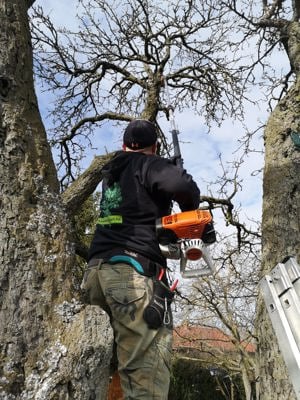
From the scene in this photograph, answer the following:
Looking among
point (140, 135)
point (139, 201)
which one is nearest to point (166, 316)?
point (139, 201)

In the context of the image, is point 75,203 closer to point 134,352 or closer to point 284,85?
point 134,352

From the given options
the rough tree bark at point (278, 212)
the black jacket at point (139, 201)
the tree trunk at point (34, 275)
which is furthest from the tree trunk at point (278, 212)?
the tree trunk at point (34, 275)

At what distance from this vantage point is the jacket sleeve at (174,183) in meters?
2.30

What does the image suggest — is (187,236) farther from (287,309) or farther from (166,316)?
(287,309)

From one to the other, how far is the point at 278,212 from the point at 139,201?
200 cm

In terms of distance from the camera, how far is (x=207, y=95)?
24.8 feet

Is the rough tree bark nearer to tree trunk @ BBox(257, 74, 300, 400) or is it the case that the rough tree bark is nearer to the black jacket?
tree trunk @ BBox(257, 74, 300, 400)

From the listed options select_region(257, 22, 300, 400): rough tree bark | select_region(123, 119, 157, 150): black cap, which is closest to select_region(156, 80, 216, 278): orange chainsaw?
select_region(123, 119, 157, 150): black cap

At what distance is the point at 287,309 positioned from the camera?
1550 millimetres

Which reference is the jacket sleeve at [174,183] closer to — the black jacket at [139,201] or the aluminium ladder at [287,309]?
the black jacket at [139,201]

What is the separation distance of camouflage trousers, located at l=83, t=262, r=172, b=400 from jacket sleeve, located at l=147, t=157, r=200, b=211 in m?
0.39

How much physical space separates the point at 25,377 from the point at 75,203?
350 centimetres

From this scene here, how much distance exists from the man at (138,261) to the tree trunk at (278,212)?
1.63 meters

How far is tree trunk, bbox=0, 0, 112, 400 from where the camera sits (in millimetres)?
1485
